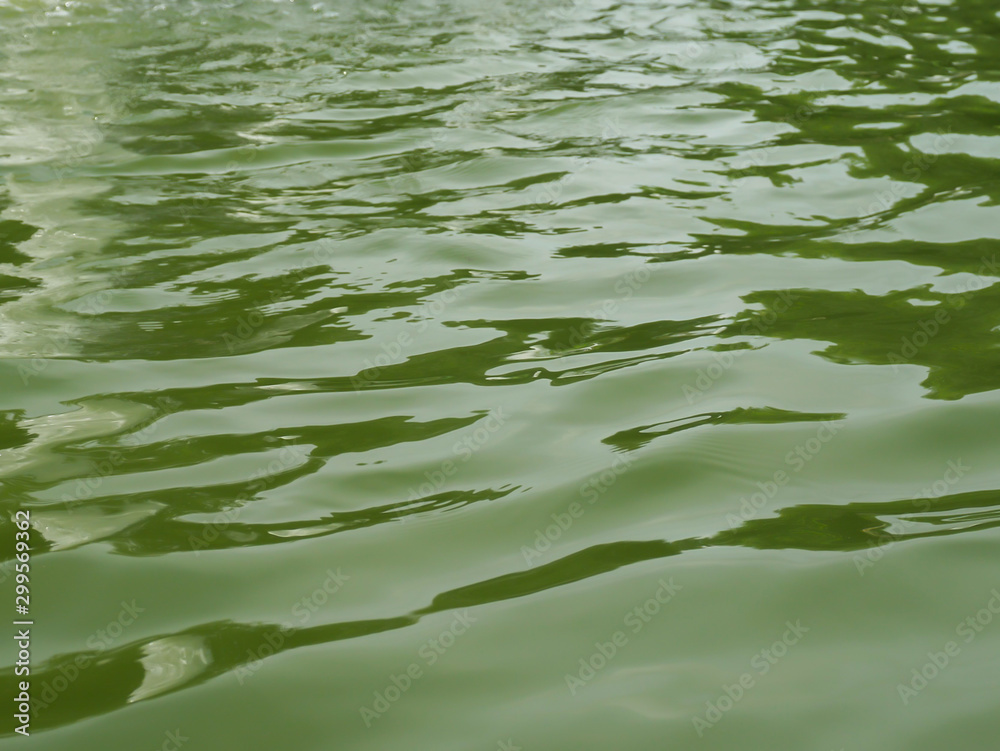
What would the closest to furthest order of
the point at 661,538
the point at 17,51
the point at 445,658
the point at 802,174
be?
the point at 445,658 < the point at 661,538 < the point at 802,174 < the point at 17,51

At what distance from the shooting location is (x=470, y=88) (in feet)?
19.5

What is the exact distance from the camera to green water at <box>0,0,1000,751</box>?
1541mm

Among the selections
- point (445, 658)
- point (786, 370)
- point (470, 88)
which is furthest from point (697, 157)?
point (445, 658)

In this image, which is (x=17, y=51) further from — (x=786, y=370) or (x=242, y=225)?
(x=786, y=370)

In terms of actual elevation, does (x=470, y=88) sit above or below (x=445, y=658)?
above

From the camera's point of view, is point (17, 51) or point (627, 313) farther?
point (17, 51)

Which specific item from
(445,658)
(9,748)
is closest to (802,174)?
(445,658)

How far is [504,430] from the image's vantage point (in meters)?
2.32

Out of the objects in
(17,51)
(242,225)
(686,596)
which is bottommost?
(686,596)

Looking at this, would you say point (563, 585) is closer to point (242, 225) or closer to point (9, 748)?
point (9, 748)

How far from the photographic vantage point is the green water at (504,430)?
1541mm

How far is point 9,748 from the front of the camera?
4.67 feet

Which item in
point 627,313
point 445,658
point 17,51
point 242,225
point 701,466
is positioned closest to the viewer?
point 445,658

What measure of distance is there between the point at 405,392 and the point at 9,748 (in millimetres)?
1280
